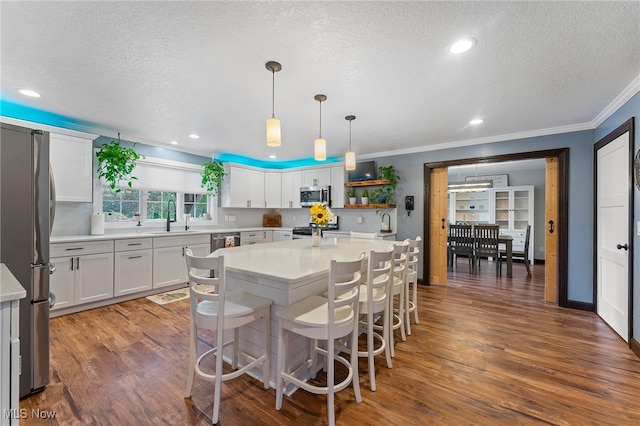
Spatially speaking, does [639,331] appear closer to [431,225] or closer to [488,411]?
[488,411]

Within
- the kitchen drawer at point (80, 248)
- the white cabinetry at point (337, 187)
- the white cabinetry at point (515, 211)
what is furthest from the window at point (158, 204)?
the white cabinetry at point (515, 211)

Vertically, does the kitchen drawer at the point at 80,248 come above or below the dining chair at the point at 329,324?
above

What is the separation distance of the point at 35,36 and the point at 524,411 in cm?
402

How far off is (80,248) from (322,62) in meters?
3.52

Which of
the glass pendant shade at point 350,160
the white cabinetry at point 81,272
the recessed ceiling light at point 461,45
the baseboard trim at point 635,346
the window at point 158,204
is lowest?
the baseboard trim at point 635,346

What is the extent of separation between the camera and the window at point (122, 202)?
4090mm

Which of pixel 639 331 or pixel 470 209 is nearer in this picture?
pixel 639 331

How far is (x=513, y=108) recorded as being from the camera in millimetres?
3004

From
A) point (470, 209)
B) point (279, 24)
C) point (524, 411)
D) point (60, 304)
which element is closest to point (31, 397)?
point (60, 304)

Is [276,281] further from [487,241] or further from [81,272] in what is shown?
[487,241]

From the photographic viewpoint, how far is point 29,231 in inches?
70.9

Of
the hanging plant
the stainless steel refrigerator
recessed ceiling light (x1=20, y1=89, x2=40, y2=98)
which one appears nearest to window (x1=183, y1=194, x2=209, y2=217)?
the hanging plant

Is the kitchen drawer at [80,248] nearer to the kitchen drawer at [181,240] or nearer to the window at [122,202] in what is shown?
the kitchen drawer at [181,240]

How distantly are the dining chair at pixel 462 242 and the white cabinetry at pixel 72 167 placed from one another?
6.41 meters
